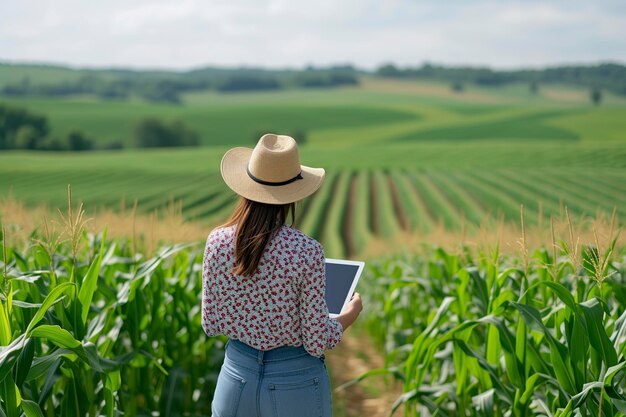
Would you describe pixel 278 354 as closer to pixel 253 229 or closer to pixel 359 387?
pixel 253 229

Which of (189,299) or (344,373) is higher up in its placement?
(189,299)

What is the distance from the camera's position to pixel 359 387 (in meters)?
6.71

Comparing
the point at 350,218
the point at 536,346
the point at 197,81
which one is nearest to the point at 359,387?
the point at 536,346

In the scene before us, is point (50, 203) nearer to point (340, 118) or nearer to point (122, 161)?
point (122, 161)

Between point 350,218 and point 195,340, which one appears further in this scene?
point 350,218

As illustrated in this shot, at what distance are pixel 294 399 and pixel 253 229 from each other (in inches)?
24.8

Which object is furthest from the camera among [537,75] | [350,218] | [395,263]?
[350,218]

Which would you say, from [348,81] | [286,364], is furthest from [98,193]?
[348,81]

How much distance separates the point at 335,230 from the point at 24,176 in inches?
355

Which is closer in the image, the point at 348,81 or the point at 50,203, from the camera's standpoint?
the point at 50,203

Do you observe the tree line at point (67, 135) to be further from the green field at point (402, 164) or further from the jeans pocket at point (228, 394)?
the jeans pocket at point (228, 394)

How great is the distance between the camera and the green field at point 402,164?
34.8ft

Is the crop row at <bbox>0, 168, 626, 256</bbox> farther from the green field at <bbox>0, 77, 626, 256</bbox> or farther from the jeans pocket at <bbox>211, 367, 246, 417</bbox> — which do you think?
the jeans pocket at <bbox>211, 367, 246, 417</bbox>

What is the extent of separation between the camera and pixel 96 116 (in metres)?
25.0
